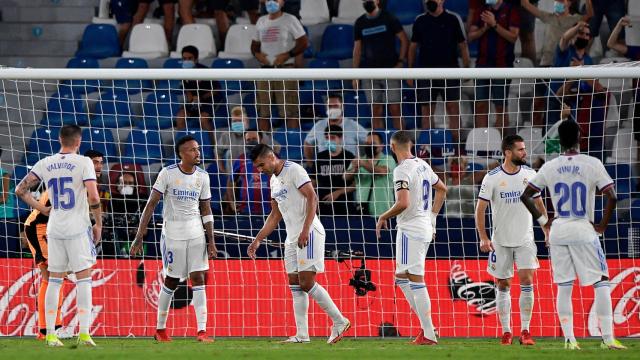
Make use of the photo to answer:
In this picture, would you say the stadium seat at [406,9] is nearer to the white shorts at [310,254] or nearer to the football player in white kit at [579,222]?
the white shorts at [310,254]

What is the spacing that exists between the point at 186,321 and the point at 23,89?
25.4 feet

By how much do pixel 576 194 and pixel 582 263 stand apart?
0.63 meters

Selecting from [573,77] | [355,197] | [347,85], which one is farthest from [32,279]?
[573,77]

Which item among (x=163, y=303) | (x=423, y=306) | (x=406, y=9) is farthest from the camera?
(x=406, y=9)

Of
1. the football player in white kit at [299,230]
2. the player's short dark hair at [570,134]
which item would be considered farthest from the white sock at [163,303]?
the player's short dark hair at [570,134]

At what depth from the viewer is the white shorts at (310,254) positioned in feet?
42.1

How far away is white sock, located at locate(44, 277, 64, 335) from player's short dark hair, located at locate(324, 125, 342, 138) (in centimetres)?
478

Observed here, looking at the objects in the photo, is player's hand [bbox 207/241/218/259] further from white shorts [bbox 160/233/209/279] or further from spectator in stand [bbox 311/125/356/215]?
spectator in stand [bbox 311/125/356/215]

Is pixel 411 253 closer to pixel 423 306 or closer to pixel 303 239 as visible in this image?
pixel 423 306

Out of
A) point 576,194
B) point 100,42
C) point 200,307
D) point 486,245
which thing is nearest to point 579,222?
point 576,194

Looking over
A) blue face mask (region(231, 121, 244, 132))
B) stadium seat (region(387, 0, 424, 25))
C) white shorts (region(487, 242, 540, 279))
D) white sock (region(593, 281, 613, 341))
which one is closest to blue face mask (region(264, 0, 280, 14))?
stadium seat (region(387, 0, 424, 25))

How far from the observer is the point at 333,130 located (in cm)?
1611

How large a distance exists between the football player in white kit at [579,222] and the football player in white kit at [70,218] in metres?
4.54

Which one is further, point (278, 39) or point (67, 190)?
point (278, 39)
